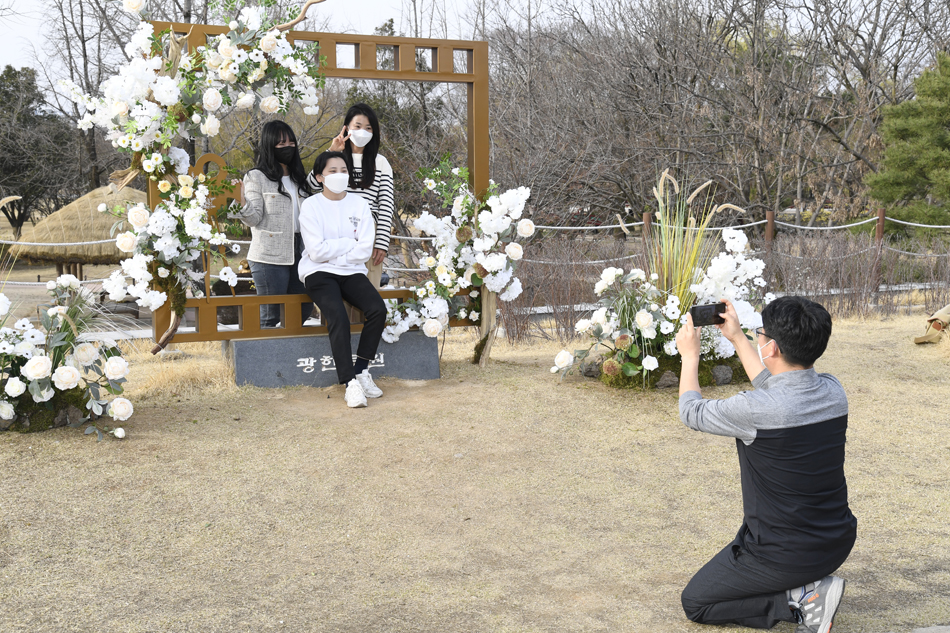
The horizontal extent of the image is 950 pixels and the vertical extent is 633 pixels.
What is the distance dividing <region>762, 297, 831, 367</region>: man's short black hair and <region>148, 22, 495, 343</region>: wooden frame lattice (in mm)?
3411

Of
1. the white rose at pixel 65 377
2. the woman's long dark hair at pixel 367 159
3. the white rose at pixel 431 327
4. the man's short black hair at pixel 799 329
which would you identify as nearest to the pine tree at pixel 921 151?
the white rose at pixel 431 327

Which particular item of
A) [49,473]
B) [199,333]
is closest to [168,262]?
[199,333]

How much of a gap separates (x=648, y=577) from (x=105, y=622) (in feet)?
5.73

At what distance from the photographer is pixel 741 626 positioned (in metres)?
2.49

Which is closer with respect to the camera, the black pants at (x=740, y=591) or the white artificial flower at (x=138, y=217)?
the black pants at (x=740, y=591)

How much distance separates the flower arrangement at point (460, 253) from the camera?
5.37 meters

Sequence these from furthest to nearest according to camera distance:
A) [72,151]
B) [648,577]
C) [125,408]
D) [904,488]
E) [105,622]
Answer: [72,151], [125,408], [904,488], [648,577], [105,622]

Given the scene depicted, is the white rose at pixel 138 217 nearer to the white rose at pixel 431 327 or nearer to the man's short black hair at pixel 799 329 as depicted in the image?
the white rose at pixel 431 327

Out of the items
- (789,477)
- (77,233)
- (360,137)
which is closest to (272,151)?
(360,137)

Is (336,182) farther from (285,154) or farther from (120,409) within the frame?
(120,409)

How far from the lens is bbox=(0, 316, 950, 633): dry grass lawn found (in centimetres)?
259

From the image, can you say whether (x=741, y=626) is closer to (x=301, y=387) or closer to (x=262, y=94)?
(x=301, y=387)

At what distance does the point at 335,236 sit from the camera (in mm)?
4902

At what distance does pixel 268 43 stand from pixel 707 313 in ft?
10.5
